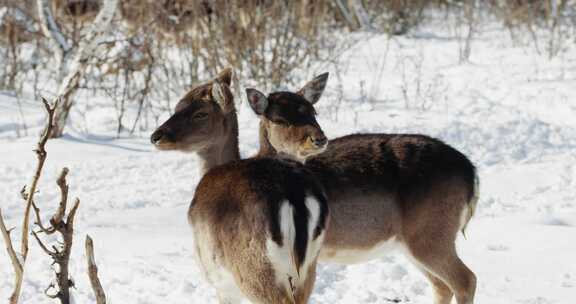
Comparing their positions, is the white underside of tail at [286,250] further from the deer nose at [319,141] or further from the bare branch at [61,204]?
the deer nose at [319,141]

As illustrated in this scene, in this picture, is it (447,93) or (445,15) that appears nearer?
(447,93)

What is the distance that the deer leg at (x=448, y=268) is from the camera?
5348 mm

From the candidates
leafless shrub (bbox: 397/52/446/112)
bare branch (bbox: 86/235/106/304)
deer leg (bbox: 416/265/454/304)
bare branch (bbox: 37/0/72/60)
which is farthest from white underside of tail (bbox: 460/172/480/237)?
bare branch (bbox: 37/0/72/60)

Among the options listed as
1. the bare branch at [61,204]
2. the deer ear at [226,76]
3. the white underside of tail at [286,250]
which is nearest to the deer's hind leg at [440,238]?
the white underside of tail at [286,250]

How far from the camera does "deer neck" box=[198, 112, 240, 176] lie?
5891mm

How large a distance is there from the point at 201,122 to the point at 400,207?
1412mm

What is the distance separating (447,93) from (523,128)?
2.40m

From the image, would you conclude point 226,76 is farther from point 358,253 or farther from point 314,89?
point 358,253

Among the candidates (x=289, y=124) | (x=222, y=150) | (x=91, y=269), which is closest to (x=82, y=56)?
(x=222, y=150)

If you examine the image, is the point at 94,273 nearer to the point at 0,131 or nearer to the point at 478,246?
the point at 478,246

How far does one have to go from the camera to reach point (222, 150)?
19.4 feet

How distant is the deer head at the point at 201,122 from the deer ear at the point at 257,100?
0.76ft

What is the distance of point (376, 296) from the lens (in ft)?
19.1

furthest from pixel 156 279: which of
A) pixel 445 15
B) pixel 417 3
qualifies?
pixel 445 15
